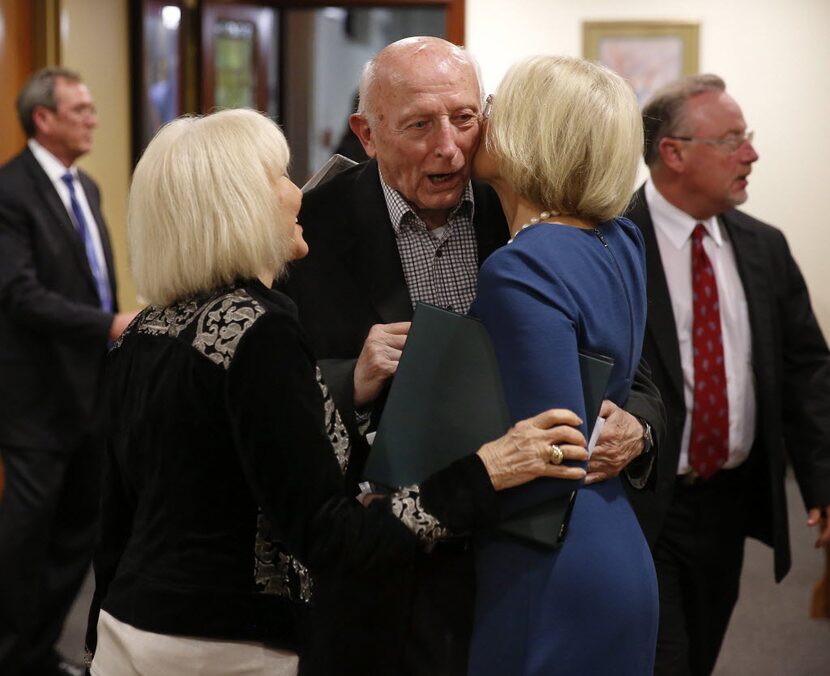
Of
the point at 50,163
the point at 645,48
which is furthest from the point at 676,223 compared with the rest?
the point at 645,48

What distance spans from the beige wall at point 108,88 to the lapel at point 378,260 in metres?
3.97

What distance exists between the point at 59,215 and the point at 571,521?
296 cm

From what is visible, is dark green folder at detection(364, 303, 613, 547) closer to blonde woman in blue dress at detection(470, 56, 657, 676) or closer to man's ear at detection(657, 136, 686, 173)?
blonde woman in blue dress at detection(470, 56, 657, 676)

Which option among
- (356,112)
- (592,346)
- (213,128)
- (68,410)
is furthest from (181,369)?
(68,410)

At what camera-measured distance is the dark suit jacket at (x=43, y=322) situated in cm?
412

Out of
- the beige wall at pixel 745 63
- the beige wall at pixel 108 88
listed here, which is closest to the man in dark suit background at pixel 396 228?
the beige wall at pixel 108 88

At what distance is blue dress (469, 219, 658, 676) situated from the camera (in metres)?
1.72

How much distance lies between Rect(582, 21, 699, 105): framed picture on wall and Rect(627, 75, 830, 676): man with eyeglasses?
343cm

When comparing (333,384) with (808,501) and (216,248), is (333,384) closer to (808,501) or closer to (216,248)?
(216,248)

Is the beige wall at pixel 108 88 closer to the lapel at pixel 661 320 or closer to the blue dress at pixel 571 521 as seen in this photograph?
the lapel at pixel 661 320

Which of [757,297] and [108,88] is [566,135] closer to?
[757,297]

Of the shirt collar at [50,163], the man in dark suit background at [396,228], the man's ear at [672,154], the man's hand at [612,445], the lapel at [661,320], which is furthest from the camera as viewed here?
the shirt collar at [50,163]

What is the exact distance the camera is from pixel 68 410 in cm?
421

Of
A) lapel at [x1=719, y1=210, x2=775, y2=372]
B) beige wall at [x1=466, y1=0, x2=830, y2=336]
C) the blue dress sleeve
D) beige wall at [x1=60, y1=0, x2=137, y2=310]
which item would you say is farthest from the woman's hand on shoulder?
beige wall at [x1=466, y1=0, x2=830, y2=336]
